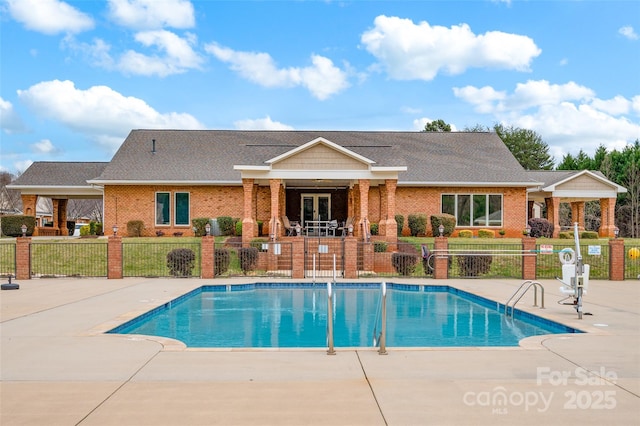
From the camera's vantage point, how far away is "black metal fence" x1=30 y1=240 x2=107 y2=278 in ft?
64.8

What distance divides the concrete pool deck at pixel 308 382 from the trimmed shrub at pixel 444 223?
17364 mm

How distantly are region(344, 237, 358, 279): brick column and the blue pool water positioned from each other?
1403 millimetres

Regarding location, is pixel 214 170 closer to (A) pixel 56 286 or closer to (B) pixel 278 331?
(A) pixel 56 286

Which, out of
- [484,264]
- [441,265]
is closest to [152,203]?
[441,265]

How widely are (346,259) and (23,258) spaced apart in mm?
11067

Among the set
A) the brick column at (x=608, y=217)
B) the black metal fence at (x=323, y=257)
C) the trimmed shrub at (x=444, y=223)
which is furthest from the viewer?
the brick column at (x=608, y=217)

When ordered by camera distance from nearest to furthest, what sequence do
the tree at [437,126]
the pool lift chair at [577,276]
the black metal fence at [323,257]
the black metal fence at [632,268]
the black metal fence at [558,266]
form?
the pool lift chair at [577,276] < the black metal fence at [323,257] < the black metal fence at [632,268] < the black metal fence at [558,266] < the tree at [437,126]

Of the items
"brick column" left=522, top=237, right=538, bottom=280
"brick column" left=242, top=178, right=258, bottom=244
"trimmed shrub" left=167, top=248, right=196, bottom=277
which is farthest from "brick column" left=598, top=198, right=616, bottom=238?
"trimmed shrub" left=167, top=248, right=196, bottom=277

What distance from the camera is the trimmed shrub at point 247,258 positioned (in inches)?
786

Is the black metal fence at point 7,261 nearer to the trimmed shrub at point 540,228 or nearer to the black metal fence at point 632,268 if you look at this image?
the black metal fence at point 632,268

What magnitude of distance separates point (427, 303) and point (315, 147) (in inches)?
407

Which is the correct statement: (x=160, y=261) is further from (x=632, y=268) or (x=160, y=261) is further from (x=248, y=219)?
(x=632, y=268)

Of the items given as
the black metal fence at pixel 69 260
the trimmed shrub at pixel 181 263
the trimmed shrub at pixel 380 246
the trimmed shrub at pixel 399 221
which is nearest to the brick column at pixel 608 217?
the trimmed shrub at pixel 399 221

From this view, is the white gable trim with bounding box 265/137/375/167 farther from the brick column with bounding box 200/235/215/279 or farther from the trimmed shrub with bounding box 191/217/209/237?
the trimmed shrub with bounding box 191/217/209/237
